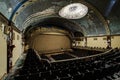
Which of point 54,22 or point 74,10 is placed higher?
point 74,10

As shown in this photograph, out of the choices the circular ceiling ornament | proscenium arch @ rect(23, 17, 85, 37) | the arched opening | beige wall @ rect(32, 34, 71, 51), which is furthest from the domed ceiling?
beige wall @ rect(32, 34, 71, 51)

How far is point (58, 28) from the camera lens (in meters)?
19.7

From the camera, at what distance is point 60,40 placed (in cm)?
2062

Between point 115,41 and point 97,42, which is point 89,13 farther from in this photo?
point 97,42

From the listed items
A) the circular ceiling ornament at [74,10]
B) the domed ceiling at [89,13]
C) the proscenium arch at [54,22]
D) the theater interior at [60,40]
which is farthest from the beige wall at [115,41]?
the proscenium arch at [54,22]

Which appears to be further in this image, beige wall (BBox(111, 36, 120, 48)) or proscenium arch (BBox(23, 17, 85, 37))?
proscenium arch (BBox(23, 17, 85, 37))

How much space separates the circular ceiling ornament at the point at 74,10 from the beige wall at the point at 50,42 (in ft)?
25.5

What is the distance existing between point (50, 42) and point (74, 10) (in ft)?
30.2

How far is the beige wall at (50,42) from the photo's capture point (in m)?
19.4

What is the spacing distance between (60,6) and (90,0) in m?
2.33

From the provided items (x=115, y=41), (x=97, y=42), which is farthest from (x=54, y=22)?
(x=115, y=41)

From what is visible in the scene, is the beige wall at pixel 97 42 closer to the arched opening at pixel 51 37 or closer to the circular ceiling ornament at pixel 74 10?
the arched opening at pixel 51 37

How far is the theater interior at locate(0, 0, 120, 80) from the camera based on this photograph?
4055mm

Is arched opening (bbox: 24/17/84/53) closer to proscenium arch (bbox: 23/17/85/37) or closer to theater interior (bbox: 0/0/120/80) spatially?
theater interior (bbox: 0/0/120/80)
